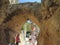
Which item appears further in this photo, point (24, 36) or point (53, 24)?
point (24, 36)

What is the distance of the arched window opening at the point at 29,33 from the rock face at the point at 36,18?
3.55 feet

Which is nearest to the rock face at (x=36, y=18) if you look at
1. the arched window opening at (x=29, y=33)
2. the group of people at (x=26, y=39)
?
the group of people at (x=26, y=39)

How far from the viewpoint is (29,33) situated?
6.98 m

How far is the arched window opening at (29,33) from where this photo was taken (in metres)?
6.53

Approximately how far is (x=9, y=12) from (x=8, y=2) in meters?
0.23

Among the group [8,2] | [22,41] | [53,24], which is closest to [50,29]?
[53,24]

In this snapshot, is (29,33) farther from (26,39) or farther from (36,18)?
(36,18)

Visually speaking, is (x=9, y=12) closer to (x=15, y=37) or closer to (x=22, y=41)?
(x=15, y=37)

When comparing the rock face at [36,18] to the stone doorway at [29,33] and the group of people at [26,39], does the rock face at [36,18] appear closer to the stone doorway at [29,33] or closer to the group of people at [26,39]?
the group of people at [26,39]

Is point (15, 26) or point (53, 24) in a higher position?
point (53, 24)

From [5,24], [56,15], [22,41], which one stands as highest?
[56,15]

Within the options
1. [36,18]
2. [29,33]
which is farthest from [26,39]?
[36,18]

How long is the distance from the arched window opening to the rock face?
42.6 inches

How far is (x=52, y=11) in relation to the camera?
4.16 m
